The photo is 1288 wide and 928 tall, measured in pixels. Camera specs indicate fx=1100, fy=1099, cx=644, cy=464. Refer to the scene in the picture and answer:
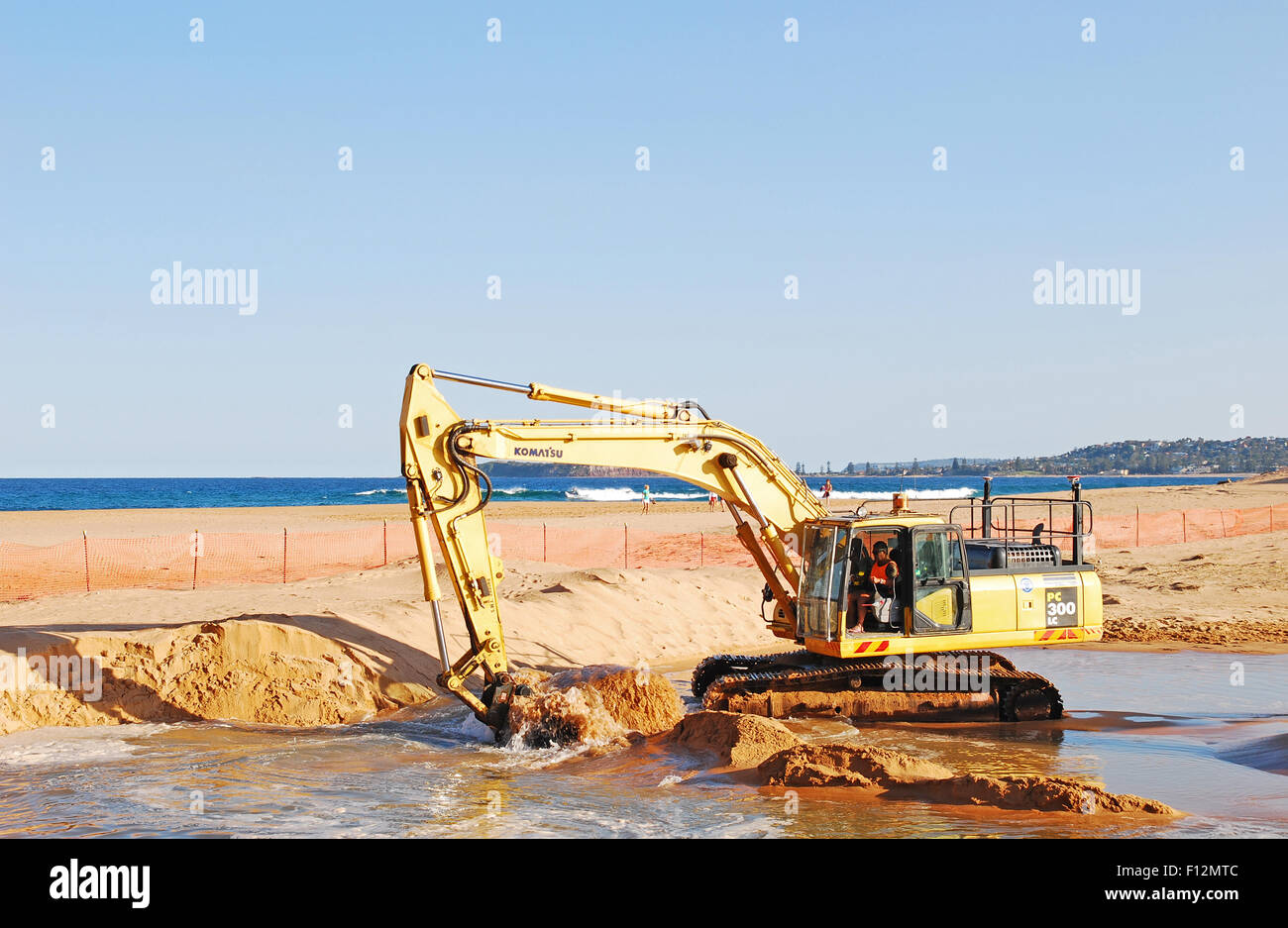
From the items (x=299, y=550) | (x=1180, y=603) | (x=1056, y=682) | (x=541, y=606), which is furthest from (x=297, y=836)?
(x=299, y=550)

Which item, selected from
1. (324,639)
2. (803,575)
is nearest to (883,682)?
(803,575)

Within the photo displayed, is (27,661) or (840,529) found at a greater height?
(840,529)

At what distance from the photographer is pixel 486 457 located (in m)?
12.5

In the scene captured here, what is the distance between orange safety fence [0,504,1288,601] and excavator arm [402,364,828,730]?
40.9ft

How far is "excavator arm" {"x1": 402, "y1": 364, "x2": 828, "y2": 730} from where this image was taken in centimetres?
1244

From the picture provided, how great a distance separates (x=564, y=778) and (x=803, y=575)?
448 cm

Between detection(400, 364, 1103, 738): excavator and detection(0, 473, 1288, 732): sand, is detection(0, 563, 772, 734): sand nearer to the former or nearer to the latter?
detection(0, 473, 1288, 732): sand

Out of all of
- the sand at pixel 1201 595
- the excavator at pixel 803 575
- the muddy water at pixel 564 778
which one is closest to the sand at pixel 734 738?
the muddy water at pixel 564 778

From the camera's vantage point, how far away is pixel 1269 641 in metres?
20.6

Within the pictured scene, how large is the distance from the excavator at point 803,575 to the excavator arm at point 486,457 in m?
0.02

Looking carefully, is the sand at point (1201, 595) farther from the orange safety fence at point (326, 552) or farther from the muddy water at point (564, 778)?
the muddy water at point (564, 778)

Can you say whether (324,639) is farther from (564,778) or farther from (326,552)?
(326,552)

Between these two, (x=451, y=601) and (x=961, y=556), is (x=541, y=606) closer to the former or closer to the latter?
(x=451, y=601)
